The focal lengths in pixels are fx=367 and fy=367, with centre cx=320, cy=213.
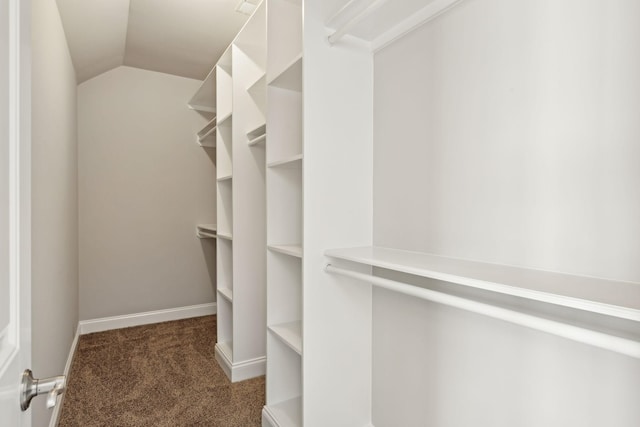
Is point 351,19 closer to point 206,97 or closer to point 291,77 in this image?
point 291,77

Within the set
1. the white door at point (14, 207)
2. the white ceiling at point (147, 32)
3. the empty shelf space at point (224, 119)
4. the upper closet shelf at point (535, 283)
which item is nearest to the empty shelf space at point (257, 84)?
the empty shelf space at point (224, 119)

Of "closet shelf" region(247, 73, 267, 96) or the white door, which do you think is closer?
the white door

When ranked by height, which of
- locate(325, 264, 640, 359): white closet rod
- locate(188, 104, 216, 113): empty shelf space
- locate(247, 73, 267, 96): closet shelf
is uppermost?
locate(188, 104, 216, 113): empty shelf space

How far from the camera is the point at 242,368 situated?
244cm

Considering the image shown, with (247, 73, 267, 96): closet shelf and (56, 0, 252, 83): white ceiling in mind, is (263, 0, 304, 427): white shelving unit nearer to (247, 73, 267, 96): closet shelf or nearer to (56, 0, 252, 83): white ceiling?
(247, 73, 267, 96): closet shelf

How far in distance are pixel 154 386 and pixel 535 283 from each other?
2.33 meters

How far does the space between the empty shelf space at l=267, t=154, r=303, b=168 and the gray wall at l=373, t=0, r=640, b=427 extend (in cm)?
36

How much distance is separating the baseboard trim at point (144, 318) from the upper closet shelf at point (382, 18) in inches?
123

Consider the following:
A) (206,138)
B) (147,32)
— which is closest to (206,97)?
(206,138)

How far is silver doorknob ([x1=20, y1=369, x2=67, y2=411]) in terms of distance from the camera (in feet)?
2.01

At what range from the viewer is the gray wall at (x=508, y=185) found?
890 mm

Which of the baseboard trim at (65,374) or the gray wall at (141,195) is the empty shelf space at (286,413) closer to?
the baseboard trim at (65,374)

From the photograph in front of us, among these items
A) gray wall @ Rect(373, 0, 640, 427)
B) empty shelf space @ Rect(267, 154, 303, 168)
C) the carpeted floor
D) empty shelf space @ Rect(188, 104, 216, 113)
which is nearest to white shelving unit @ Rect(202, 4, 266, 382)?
the carpeted floor

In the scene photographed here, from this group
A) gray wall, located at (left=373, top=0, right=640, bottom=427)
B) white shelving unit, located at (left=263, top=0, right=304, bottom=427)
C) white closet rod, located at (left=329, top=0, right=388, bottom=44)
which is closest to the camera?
gray wall, located at (left=373, top=0, right=640, bottom=427)
